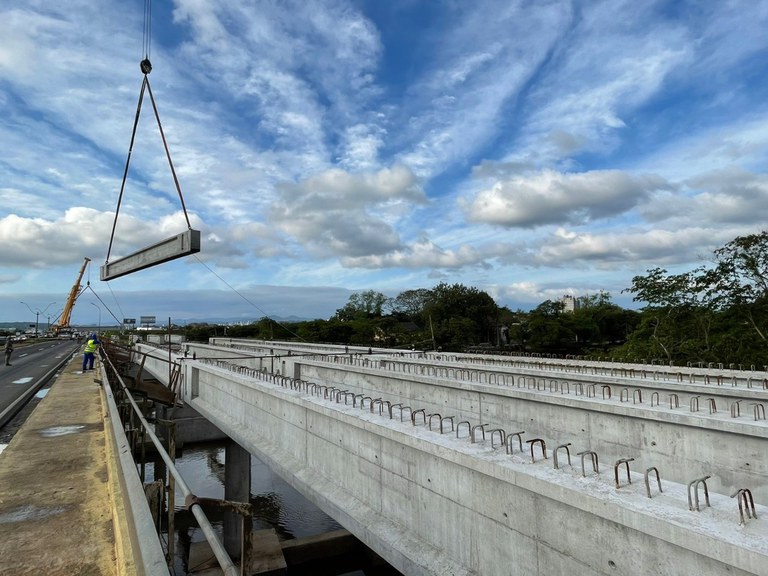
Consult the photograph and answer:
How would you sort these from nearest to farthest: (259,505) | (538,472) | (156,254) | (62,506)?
(538,472) → (62,506) → (156,254) → (259,505)

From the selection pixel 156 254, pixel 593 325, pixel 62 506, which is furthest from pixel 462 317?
pixel 62 506

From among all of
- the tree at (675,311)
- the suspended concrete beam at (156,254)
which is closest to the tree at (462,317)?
the tree at (675,311)

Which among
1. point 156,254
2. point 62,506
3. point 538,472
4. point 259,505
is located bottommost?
point 259,505

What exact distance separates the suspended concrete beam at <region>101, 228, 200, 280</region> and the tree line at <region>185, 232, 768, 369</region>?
19.5m

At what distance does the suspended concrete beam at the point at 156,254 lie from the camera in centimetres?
772

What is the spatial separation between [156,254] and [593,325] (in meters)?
78.0

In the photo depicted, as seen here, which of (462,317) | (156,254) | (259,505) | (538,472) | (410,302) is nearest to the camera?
(538,472)

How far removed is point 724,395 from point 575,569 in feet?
26.2

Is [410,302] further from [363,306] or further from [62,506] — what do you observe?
[62,506]

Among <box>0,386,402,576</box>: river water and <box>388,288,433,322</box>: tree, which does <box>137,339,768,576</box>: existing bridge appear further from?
<box>388,288,433,322</box>: tree

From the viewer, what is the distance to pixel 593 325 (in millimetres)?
75812

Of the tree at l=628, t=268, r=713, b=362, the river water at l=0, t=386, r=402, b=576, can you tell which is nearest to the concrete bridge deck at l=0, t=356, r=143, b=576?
the river water at l=0, t=386, r=402, b=576

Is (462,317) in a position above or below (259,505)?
above

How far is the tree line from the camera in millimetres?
24141
